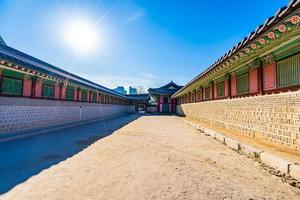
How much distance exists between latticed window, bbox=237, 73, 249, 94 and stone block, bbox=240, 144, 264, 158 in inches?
133

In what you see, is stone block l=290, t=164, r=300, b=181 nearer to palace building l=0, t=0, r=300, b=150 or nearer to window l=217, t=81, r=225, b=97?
palace building l=0, t=0, r=300, b=150

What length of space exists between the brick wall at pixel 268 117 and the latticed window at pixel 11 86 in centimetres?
1049

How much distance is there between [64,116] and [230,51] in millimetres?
12218

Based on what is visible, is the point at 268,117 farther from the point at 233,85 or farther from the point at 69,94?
the point at 69,94

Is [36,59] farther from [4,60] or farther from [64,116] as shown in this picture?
[4,60]

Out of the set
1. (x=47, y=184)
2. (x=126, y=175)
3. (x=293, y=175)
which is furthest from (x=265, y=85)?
(x=47, y=184)

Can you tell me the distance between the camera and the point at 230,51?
7.10 metres

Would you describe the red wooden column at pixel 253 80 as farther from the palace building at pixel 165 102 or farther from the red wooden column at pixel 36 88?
the palace building at pixel 165 102

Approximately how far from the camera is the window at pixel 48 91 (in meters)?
12.0

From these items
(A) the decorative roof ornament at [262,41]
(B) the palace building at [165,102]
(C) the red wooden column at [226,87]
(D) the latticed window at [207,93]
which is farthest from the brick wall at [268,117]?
(B) the palace building at [165,102]

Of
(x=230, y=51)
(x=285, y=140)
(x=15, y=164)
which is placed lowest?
(x=15, y=164)

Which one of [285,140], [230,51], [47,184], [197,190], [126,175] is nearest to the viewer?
[197,190]

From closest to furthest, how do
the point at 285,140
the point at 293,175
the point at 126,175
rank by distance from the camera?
the point at 293,175, the point at 126,175, the point at 285,140

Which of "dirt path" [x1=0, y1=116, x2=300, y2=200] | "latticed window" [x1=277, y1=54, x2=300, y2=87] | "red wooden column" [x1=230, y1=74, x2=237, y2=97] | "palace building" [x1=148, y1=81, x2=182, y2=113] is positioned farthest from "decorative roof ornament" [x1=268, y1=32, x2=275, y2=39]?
"palace building" [x1=148, y1=81, x2=182, y2=113]
